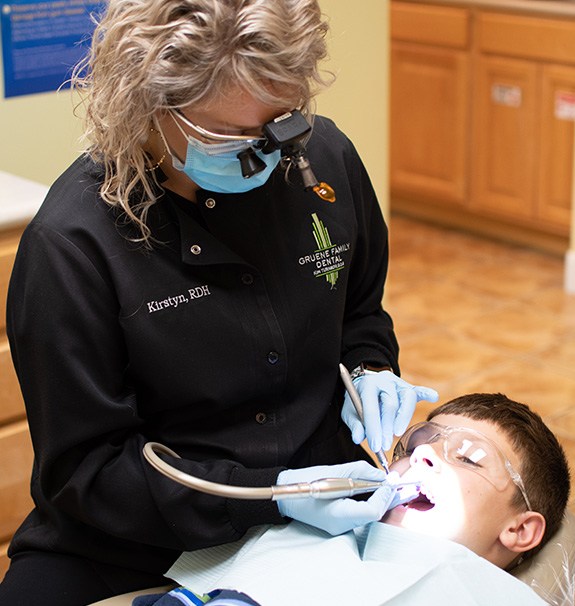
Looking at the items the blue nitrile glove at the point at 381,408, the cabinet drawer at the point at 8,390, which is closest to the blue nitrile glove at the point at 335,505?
the blue nitrile glove at the point at 381,408

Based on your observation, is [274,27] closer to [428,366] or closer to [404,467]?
[404,467]

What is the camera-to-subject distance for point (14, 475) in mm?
2023

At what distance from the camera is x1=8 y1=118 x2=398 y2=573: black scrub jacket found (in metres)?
1.40

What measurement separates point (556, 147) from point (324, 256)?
2.70 meters

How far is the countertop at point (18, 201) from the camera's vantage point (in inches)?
73.4

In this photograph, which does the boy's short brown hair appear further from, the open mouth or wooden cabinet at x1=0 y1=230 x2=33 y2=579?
wooden cabinet at x1=0 y1=230 x2=33 y2=579

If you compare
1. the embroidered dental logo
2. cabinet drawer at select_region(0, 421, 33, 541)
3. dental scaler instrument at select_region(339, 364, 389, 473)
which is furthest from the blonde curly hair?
cabinet drawer at select_region(0, 421, 33, 541)

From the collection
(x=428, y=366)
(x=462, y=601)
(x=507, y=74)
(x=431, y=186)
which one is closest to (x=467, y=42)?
(x=507, y=74)

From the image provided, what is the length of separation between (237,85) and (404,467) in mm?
636

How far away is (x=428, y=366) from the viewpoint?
3.37 m

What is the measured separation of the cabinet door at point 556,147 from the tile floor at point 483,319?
20 centimetres

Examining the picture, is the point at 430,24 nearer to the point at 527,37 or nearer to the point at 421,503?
the point at 527,37

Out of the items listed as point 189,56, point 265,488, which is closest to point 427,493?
point 265,488

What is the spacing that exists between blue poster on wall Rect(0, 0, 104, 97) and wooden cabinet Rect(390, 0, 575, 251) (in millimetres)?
2077
